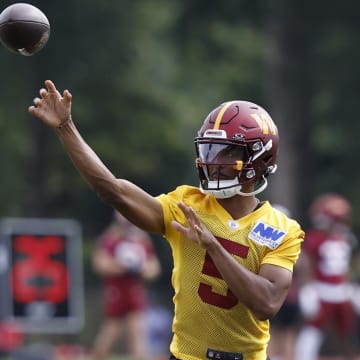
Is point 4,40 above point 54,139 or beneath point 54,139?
beneath

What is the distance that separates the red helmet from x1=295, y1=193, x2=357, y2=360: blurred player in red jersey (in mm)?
7977

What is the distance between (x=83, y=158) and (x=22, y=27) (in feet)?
2.79

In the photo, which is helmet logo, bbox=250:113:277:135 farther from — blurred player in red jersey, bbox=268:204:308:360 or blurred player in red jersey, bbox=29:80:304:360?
blurred player in red jersey, bbox=268:204:308:360

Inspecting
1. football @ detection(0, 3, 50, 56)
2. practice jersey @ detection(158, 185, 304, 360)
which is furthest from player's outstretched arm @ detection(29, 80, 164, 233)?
football @ detection(0, 3, 50, 56)

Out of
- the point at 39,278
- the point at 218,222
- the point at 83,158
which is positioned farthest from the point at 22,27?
the point at 39,278

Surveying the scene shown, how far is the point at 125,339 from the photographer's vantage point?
23609 mm

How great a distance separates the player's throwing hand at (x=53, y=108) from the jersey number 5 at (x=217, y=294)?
36.7 inches

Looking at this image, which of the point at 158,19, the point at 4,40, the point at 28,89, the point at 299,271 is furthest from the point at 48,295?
the point at 158,19

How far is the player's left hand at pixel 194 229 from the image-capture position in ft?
18.7

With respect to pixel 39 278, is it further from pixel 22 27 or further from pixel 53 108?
pixel 53 108

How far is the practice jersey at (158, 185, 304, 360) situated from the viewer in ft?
19.8

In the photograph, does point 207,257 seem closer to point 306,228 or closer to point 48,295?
point 48,295

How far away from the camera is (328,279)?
14.4 m

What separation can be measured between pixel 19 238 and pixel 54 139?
11.0 metres
